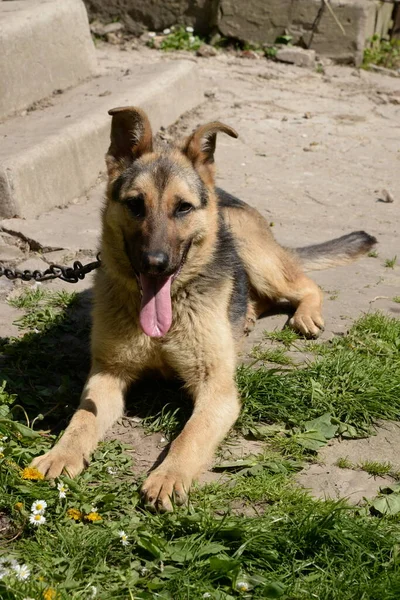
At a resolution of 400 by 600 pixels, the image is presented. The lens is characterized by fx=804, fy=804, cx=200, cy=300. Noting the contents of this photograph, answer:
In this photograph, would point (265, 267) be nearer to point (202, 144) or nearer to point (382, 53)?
point (202, 144)

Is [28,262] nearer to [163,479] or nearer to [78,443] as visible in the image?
[78,443]

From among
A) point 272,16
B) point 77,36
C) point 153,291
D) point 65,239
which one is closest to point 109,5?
point 272,16

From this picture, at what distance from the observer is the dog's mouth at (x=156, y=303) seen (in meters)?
4.45

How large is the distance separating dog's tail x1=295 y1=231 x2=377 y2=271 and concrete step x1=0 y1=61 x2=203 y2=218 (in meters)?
2.46

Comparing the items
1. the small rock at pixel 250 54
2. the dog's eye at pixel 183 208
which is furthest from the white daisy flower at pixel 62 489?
the small rock at pixel 250 54

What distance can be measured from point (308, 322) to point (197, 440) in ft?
5.91

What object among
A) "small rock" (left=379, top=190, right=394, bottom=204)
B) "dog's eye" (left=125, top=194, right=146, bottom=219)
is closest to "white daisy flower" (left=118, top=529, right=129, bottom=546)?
"dog's eye" (left=125, top=194, right=146, bottom=219)

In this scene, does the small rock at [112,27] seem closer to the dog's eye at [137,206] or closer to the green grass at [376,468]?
the dog's eye at [137,206]

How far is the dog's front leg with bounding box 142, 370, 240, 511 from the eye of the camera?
12.3 feet

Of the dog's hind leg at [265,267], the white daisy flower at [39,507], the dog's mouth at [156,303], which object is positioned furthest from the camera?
the dog's hind leg at [265,267]

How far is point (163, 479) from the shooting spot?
3.81 m

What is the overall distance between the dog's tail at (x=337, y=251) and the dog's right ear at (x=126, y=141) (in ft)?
7.44

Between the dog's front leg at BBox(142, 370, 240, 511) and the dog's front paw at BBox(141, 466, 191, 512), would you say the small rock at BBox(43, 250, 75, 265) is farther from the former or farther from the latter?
the dog's front paw at BBox(141, 466, 191, 512)

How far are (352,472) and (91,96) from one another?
6.03m
